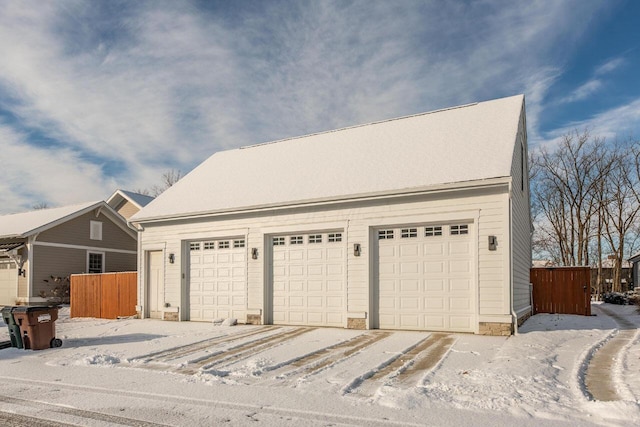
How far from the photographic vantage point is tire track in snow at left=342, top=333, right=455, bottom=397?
616cm

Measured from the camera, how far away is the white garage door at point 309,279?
481 inches

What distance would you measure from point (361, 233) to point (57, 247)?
17.2 metres

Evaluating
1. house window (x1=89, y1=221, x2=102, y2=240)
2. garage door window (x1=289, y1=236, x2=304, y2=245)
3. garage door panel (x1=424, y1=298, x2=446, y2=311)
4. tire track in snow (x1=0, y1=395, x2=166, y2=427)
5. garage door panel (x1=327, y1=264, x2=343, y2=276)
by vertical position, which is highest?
house window (x1=89, y1=221, x2=102, y2=240)

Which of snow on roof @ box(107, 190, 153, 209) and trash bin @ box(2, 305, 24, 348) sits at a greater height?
snow on roof @ box(107, 190, 153, 209)

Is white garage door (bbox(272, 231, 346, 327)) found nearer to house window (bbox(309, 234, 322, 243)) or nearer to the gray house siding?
house window (bbox(309, 234, 322, 243))

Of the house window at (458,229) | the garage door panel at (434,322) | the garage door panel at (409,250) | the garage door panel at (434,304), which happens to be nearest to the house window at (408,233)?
the garage door panel at (409,250)

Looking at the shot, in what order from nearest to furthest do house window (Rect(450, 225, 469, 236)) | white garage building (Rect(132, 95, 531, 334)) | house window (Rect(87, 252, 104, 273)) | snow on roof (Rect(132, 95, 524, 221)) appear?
white garage building (Rect(132, 95, 531, 334)) < house window (Rect(450, 225, 469, 236)) < snow on roof (Rect(132, 95, 524, 221)) < house window (Rect(87, 252, 104, 273))

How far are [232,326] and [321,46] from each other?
27.2 feet

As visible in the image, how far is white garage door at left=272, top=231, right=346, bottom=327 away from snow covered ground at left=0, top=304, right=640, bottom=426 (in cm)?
148

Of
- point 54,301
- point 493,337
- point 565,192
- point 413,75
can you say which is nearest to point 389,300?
point 493,337

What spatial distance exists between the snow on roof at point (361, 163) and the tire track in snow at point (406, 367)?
147 inches

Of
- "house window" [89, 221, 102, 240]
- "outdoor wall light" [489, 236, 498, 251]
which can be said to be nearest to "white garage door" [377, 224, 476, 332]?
"outdoor wall light" [489, 236, 498, 251]

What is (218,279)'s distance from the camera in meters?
14.1

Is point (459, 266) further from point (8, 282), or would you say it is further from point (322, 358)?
point (8, 282)
